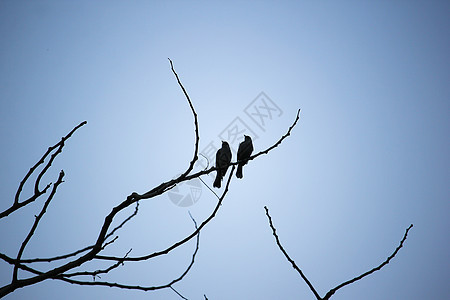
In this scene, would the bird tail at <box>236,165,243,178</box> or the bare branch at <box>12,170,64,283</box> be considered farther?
the bird tail at <box>236,165,243,178</box>

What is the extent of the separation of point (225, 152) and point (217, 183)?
1.46 metres

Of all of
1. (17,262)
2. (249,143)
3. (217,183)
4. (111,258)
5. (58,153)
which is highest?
(249,143)

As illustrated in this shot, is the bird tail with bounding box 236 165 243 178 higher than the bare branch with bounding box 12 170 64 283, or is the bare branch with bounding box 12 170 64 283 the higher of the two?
the bird tail with bounding box 236 165 243 178

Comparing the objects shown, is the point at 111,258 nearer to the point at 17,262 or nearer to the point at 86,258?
the point at 86,258

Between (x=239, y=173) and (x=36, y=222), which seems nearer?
(x=36, y=222)

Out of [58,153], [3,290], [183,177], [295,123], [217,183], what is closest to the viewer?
[3,290]

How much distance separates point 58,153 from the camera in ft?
5.28

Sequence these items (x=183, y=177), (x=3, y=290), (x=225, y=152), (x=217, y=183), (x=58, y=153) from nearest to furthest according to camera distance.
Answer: (x=3, y=290) → (x=58, y=153) → (x=183, y=177) → (x=217, y=183) → (x=225, y=152)

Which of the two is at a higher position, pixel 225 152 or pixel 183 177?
pixel 225 152

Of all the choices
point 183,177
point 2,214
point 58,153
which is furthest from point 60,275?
point 183,177

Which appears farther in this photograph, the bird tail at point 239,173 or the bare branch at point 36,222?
the bird tail at point 239,173

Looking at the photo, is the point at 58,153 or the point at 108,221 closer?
the point at 108,221

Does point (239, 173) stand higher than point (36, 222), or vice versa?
point (239, 173)

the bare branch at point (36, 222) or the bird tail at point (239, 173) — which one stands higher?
the bird tail at point (239, 173)
